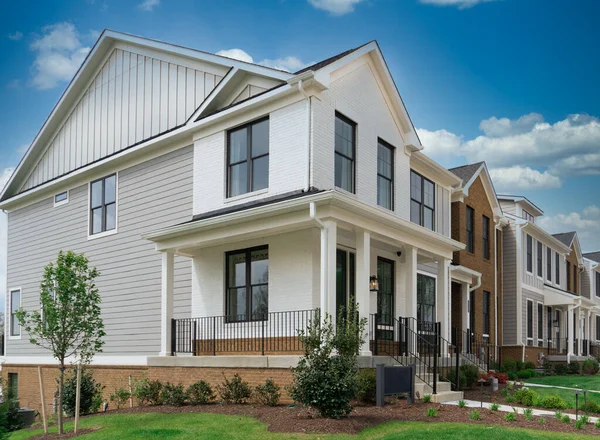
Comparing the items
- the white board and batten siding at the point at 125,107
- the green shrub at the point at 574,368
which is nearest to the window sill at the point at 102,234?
the white board and batten siding at the point at 125,107

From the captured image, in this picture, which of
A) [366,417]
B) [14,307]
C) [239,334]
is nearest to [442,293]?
[239,334]

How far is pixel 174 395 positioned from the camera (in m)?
14.9

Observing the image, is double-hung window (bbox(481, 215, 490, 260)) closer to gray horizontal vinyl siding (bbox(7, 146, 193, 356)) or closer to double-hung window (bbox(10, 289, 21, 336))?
gray horizontal vinyl siding (bbox(7, 146, 193, 356))

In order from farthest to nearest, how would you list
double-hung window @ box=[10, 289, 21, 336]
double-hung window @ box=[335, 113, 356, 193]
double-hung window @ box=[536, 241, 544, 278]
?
double-hung window @ box=[536, 241, 544, 278] < double-hung window @ box=[10, 289, 21, 336] < double-hung window @ box=[335, 113, 356, 193]

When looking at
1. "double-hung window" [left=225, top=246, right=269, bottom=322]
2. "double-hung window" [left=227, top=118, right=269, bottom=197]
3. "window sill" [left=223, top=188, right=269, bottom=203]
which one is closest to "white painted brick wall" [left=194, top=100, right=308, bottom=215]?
"window sill" [left=223, top=188, right=269, bottom=203]

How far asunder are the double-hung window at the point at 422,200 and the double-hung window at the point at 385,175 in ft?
8.11

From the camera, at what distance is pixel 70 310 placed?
43.8 feet

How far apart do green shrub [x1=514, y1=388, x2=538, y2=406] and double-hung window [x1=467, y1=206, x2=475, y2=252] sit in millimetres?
11365

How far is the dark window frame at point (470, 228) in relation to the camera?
25998mm

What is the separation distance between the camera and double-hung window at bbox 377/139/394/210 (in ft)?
59.8

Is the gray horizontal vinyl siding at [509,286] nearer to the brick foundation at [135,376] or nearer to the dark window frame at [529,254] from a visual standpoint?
the dark window frame at [529,254]

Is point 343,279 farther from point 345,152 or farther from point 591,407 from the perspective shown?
point 591,407

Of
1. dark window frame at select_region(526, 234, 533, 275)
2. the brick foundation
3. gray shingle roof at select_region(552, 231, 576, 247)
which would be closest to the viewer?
the brick foundation

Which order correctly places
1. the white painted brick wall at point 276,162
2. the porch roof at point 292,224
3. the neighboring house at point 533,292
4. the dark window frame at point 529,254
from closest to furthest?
the porch roof at point 292,224, the white painted brick wall at point 276,162, the neighboring house at point 533,292, the dark window frame at point 529,254
